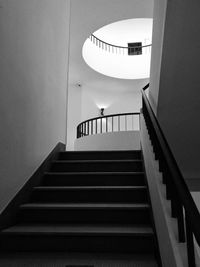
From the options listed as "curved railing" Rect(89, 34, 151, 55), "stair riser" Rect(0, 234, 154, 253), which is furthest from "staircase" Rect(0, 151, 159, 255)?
"curved railing" Rect(89, 34, 151, 55)

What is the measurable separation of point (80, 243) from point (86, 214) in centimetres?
35

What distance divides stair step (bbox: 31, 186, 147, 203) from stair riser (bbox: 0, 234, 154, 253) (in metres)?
0.65

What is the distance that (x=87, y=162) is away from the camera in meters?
3.30

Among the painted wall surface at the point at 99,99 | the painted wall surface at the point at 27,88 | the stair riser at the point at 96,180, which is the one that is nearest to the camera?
the painted wall surface at the point at 27,88

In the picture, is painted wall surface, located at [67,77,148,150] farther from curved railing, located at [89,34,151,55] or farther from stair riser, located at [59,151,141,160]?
stair riser, located at [59,151,141,160]

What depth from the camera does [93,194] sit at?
8.43 ft

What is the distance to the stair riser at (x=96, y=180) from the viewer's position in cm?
284

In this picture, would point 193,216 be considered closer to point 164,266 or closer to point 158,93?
point 164,266

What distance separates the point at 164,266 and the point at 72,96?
26.8 ft

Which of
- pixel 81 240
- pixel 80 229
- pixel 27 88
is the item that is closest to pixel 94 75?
pixel 27 88

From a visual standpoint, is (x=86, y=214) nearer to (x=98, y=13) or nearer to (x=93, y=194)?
(x=93, y=194)

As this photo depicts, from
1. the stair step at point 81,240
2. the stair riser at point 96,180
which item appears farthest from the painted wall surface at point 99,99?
the stair step at point 81,240

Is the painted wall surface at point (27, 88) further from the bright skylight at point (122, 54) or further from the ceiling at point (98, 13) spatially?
the bright skylight at point (122, 54)

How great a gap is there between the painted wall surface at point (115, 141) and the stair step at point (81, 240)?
4.34 metres
